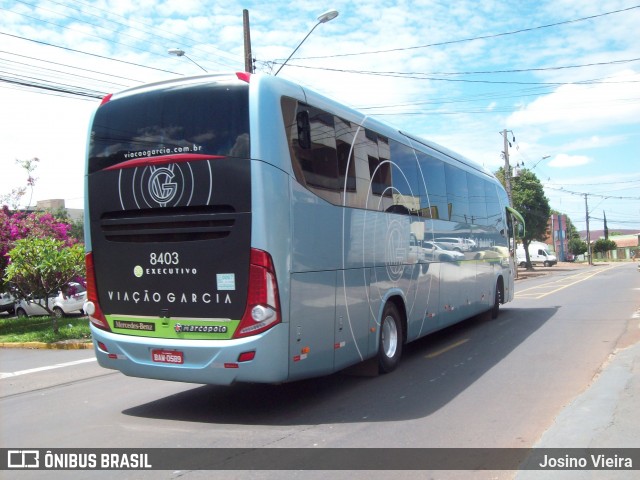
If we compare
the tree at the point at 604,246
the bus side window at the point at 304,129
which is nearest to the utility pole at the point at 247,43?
the bus side window at the point at 304,129

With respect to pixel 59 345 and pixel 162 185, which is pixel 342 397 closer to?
pixel 162 185

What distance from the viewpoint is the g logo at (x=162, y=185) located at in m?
6.17

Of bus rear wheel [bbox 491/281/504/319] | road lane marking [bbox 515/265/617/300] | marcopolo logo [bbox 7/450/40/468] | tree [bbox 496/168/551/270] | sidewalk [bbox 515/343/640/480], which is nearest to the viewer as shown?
sidewalk [bbox 515/343/640/480]

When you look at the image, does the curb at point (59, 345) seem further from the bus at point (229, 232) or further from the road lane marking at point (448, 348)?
the road lane marking at point (448, 348)

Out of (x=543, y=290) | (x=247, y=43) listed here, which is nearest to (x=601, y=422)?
(x=247, y=43)

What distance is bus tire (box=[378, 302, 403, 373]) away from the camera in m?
8.16

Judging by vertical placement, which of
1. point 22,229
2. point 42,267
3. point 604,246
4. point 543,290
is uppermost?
point 22,229

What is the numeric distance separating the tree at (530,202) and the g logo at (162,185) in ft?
148

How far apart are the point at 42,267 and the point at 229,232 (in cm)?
1018

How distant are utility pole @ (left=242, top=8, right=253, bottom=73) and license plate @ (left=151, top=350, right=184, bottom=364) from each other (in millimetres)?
12630

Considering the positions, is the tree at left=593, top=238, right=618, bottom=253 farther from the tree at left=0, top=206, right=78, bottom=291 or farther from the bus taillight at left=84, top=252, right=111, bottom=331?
the bus taillight at left=84, top=252, right=111, bottom=331

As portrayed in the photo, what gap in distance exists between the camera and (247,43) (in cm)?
1766

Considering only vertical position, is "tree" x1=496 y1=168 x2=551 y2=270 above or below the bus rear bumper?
above

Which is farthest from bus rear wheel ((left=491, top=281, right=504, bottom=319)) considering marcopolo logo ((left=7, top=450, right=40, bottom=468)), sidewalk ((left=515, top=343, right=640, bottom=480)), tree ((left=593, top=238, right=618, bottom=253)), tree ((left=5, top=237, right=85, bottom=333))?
tree ((left=593, top=238, right=618, bottom=253))
